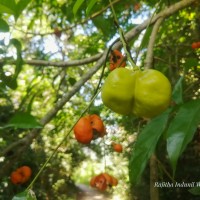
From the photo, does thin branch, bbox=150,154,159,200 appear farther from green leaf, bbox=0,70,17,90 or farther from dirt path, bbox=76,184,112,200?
dirt path, bbox=76,184,112,200

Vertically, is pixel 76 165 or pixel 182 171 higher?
pixel 76 165

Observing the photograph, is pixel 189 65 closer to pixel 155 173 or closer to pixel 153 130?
pixel 155 173

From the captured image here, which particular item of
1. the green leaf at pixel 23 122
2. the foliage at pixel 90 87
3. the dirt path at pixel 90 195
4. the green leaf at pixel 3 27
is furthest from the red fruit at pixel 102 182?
the dirt path at pixel 90 195

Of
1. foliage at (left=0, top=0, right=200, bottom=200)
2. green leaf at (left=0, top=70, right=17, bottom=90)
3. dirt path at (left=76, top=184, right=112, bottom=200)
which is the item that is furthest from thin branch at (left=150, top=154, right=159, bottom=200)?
dirt path at (left=76, top=184, right=112, bottom=200)

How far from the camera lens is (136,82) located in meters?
0.81

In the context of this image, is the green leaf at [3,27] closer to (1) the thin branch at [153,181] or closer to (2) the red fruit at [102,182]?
(1) the thin branch at [153,181]

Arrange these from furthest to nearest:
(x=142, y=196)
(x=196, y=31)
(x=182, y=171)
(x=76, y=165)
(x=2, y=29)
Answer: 1. (x=76, y=165)
2. (x=142, y=196)
3. (x=182, y=171)
4. (x=196, y=31)
5. (x=2, y=29)

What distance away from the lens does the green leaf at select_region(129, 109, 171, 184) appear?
735 mm

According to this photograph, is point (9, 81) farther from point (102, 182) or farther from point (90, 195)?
point (90, 195)

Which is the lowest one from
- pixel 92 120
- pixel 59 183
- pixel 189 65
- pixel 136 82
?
pixel 136 82

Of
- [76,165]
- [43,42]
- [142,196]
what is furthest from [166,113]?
[76,165]

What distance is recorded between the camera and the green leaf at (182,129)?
687 mm

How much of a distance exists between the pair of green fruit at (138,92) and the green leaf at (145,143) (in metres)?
0.04

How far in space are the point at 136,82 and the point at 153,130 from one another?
12cm
